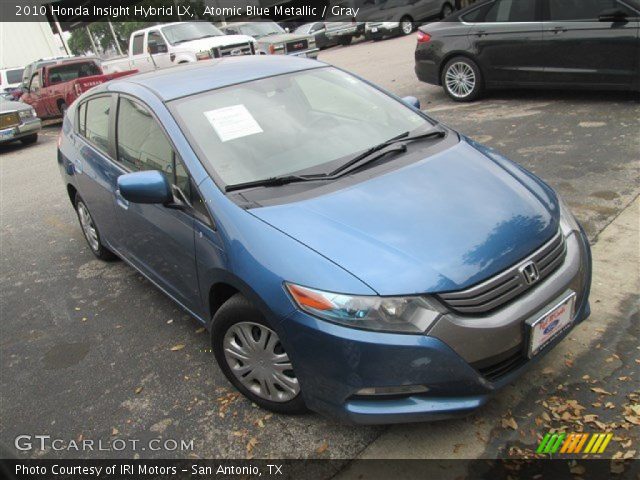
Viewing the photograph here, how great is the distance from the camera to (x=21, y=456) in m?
2.94

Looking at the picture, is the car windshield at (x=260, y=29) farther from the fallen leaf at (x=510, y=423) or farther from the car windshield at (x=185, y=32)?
the fallen leaf at (x=510, y=423)

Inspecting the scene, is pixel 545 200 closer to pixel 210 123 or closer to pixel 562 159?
pixel 210 123

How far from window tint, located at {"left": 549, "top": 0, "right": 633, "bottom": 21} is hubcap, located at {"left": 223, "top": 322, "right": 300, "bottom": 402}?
6.36m

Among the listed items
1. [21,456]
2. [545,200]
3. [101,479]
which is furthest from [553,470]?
[21,456]

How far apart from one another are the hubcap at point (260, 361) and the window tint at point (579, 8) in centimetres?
636

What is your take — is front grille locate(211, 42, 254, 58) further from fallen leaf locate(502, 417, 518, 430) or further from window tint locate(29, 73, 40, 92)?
fallen leaf locate(502, 417, 518, 430)

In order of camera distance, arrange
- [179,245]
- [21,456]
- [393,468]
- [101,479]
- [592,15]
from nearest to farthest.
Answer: [393,468] < [101,479] < [21,456] < [179,245] < [592,15]

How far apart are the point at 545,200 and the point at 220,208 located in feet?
5.51

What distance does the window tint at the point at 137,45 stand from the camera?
15953mm

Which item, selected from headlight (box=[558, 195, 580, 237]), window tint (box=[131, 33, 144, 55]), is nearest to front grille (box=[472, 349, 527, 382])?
headlight (box=[558, 195, 580, 237])

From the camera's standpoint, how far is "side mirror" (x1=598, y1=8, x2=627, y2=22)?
21.5 feet

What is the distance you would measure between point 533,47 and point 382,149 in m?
5.27

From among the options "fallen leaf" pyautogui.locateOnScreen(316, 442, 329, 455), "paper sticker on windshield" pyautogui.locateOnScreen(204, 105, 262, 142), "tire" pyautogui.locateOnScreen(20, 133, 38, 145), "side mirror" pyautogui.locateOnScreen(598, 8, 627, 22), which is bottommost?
"tire" pyautogui.locateOnScreen(20, 133, 38, 145)

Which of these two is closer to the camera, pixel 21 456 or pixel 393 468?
pixel 393 468
